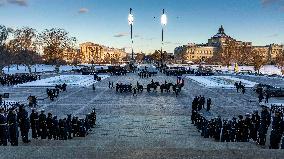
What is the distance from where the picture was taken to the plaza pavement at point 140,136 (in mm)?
9047

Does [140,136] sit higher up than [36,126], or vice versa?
[36,126]

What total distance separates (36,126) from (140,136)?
13.5 ft

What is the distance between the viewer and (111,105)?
87.4 feet

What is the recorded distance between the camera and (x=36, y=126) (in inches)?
536

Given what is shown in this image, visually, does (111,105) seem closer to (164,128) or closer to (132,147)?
(164,128)

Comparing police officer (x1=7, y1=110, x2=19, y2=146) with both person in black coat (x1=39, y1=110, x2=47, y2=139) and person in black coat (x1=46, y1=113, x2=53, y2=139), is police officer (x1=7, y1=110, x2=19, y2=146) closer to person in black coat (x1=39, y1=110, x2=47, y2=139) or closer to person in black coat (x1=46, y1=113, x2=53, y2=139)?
person in black coat (x1=39, y1=110, x2=47, y2=139)

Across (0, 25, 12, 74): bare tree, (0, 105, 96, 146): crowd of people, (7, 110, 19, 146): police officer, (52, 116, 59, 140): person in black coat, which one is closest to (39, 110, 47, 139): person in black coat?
(0, 105, 96, 146): crowd of people

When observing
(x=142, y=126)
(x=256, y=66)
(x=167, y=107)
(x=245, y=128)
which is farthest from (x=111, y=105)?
(x=256, y=66)

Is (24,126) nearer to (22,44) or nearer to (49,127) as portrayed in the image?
(49,127)

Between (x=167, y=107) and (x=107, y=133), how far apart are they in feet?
34.3

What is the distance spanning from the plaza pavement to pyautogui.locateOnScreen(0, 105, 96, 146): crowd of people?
1.75 feet

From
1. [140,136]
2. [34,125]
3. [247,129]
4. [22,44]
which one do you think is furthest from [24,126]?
[22,44]

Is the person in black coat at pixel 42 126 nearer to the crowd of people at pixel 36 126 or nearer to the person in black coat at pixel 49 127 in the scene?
the crowd of people at pixel 36 126

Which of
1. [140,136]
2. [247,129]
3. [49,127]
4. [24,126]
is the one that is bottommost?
[140,136]
